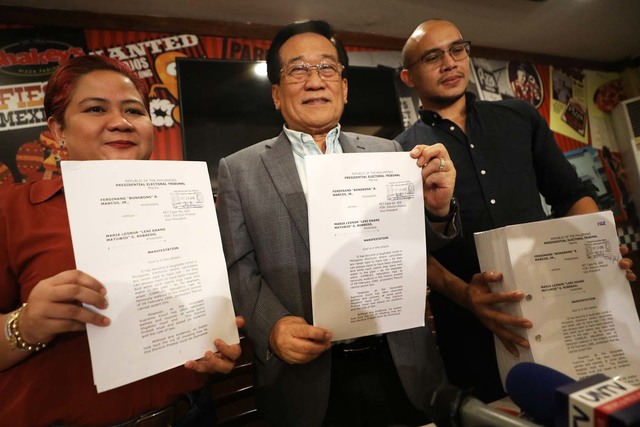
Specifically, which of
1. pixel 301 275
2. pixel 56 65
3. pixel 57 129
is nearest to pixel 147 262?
pixel 301 275

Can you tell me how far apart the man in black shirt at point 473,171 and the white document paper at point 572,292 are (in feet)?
1.25

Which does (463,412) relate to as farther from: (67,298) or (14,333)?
(14,333)

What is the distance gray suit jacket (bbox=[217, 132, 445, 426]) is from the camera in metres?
0.97

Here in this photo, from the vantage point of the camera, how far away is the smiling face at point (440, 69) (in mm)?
1476

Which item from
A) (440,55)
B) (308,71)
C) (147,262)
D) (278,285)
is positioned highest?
(440,55)

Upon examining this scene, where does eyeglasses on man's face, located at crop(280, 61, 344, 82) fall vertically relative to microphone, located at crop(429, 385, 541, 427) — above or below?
above

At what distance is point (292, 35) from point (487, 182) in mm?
954

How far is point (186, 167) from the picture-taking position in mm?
819

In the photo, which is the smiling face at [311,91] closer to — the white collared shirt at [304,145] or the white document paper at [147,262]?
the white collared shirt at [304,145]

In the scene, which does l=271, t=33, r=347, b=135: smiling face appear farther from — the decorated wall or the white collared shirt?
the decorated wall

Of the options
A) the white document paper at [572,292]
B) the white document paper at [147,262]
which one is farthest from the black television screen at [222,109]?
the white document paper at [572,292]

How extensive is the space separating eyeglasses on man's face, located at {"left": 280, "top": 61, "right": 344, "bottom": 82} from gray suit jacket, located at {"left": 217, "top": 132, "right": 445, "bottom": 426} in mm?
274

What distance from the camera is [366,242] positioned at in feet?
2.76

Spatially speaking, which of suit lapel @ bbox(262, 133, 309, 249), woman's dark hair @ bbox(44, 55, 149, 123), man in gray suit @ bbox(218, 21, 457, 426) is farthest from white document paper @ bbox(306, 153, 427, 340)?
woman's dark hair @ bbox(44, 55, 149, 123)
